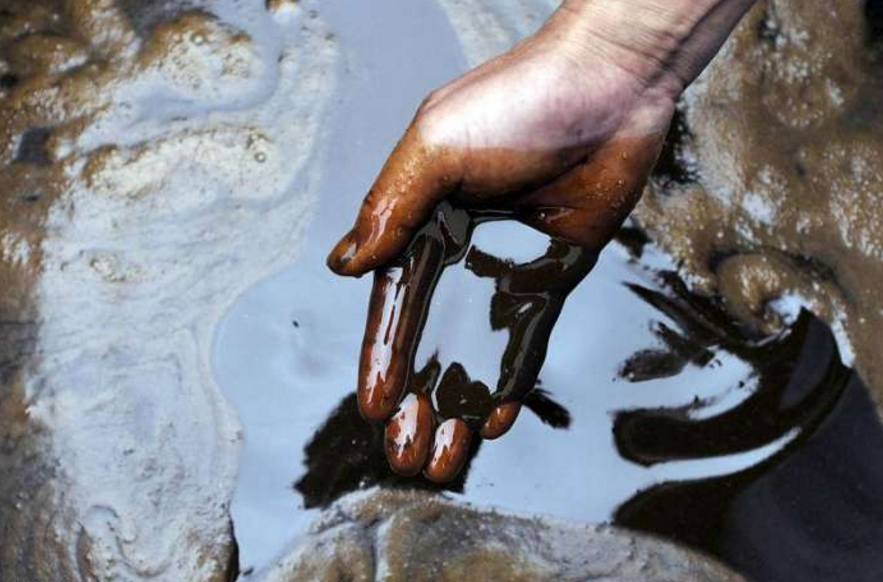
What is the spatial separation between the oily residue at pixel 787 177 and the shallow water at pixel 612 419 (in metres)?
0.08

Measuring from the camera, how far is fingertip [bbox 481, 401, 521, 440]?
2256mm

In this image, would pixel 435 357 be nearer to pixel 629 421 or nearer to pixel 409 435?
pixel 409 435

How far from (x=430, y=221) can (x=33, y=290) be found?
88 cm

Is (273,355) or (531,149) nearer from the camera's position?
(531,149)

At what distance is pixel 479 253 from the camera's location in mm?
2277

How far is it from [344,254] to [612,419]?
0.69 meters

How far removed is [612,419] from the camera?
7.67 feet

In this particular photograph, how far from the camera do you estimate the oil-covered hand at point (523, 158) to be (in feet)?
6.83

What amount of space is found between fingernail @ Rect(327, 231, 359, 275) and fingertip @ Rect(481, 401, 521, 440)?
436mm

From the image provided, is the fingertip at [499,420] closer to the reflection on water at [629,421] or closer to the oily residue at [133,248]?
the reflection on water at [629,421]

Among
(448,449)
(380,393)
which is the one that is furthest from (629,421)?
(380,393)

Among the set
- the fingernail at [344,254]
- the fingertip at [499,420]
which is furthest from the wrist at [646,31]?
the fingertip at [499,420]

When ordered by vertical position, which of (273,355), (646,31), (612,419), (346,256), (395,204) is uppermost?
(646,31)

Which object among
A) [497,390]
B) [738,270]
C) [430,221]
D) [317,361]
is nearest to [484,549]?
[497,390]
